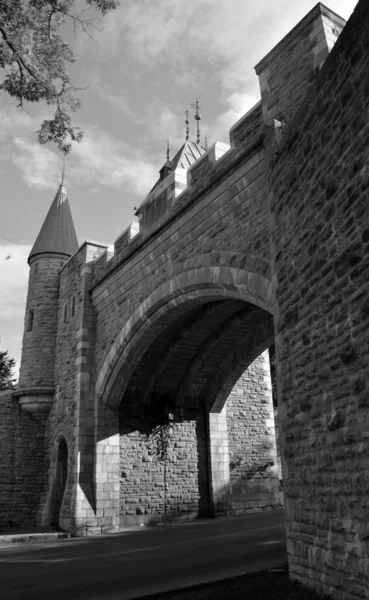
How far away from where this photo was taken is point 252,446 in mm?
14562

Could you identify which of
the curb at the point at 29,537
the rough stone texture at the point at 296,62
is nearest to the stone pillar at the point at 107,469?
the curb at the point at 29,537

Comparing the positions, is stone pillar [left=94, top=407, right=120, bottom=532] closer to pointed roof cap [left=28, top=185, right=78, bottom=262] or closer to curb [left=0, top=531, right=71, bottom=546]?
curb [left=0, top=531, right=71, bottom=546]

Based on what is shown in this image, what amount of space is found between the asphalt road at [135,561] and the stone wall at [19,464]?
3.88 m

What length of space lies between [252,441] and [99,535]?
5.12 m

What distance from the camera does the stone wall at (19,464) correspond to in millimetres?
14166

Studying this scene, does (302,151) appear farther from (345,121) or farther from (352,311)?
(352,311)

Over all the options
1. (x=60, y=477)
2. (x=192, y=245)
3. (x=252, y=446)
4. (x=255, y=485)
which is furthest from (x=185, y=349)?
(x=60, y=477)

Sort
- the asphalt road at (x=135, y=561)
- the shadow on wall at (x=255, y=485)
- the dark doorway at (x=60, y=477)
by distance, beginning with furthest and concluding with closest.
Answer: the dark doorway at (x=60, y=477), the shadow on wall at (x=255, y=485), the asphalt road at (x=135, y=561)

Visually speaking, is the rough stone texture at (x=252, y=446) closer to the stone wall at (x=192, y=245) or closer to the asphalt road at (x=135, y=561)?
the asphalt road at (x=135, y=561)

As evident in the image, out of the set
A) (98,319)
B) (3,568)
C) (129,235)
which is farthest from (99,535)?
(129,235)

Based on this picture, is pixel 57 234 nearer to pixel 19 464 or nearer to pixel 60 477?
pixel 19 464

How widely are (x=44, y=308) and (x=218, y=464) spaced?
23.3ft

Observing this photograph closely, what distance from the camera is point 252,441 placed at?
14.6 metres

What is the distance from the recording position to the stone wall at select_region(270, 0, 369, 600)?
4.12 meters
